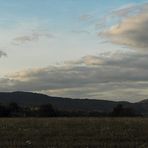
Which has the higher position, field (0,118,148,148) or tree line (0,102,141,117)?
tree line (0,102,141,117)

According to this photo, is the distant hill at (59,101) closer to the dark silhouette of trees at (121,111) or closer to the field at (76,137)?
the dark silhouette of trees at (121,111)

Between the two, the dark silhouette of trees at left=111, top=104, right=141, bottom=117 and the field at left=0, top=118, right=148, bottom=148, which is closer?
the field at left=0, top=118, right=148, bottom=148

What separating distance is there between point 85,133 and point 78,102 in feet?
439

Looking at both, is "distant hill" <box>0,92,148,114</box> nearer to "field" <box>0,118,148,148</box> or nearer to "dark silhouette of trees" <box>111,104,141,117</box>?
"dark silhouette of trees" <box>111,104,141,117</box>

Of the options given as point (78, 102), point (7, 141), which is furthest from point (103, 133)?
point (78, 102)

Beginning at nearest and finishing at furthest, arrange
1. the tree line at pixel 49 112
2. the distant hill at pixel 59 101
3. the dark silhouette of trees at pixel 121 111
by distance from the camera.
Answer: the tree line at pixel 49 112 → the dark silhouette of trees at pixel 121 111 → the distant hill at pixel 59 101

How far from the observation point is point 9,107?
3568 inches

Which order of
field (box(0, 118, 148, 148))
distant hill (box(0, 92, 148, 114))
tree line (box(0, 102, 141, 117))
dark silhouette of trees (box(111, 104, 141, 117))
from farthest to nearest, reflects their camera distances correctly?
distant hill (box(0, 92, 148, 114)) < dark silhouette of trees (box(111, 104, 141, 117)) < tree line (box(0, 102, 141, 117)) < field (box(0, 118, 148, 148))

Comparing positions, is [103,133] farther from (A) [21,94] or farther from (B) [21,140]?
(A) [21,94]

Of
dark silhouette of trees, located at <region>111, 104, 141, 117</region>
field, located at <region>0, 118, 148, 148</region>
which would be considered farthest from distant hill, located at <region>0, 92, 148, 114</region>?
field, located at <region>0, 118, 148, 148</region>

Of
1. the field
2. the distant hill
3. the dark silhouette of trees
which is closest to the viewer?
the field

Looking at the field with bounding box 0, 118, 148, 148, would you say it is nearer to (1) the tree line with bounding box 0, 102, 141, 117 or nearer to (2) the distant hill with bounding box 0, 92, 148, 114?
(1) the tree line with bounding box 0, 102, 141, 117

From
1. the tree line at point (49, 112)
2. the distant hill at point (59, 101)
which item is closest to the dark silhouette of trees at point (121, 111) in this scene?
the tree line at point (49, 112)

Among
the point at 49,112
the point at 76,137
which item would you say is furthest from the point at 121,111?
the point at 76,137
